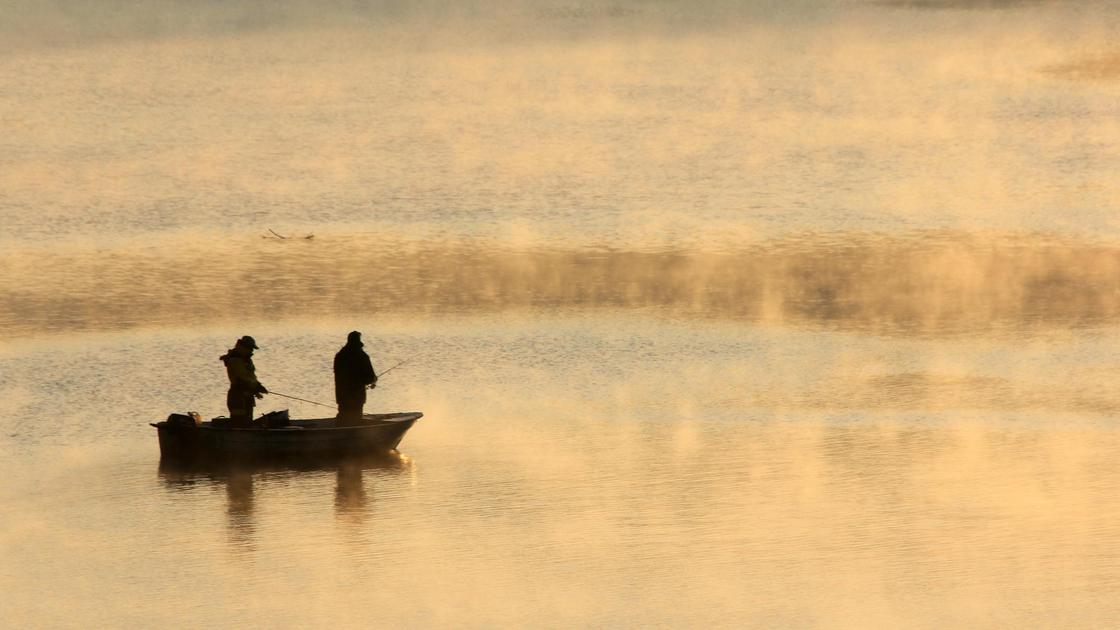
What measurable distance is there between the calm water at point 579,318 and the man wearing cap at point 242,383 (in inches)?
31.0

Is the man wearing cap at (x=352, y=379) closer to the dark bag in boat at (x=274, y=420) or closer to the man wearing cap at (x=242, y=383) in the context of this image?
the dark bag in boat at (x=274, y=420)

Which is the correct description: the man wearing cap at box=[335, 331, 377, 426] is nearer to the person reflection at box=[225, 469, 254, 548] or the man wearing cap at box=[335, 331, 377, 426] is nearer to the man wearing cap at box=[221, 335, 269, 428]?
the man wearing cap at box=[221, 335, 269, 428]

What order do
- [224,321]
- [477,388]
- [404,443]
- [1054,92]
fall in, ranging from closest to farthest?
[404,443]
[477,388]
[224,321]
[1054,92]

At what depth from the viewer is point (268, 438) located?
26750 millimetres

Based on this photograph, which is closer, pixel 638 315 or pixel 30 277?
pixel 638 315

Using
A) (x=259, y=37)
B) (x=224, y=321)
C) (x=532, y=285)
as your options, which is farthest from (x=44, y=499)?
A: (x=259, y=37)

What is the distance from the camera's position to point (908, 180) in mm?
59812

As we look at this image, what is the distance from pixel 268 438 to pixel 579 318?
45.8 feet

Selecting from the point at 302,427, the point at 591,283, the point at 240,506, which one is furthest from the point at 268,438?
the point at 591,283

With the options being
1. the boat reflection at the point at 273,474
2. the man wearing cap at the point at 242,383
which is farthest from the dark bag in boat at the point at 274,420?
the boat reflection at the point at 273,474

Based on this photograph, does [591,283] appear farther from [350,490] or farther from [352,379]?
[350,490]

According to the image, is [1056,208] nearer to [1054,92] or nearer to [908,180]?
[908,180]

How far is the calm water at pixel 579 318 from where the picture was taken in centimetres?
2077

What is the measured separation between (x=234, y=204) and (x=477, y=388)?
2402 cm
